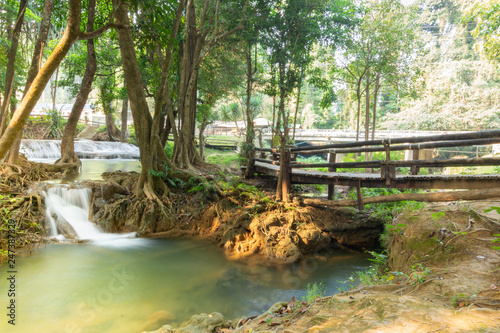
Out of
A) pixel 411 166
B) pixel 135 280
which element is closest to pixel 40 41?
pixel 135 280

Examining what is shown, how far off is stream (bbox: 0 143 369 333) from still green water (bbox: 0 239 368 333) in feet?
0.05

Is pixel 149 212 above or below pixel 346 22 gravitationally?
below

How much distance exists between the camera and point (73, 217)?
6969mm

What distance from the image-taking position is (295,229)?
22.1 ft

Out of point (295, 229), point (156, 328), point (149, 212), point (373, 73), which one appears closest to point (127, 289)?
point (156, 328)

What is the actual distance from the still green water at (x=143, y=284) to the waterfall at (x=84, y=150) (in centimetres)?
963

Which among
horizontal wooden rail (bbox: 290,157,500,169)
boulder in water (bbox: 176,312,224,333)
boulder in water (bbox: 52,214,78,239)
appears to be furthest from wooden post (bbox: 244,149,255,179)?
boulder in water (bbox: 176,312,224,333)

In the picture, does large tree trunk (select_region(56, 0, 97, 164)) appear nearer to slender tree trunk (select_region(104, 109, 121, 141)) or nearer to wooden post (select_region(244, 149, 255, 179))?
wooden post (select_region(244, 149, 255, 179))

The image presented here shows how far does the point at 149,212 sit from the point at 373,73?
13257 millimetres

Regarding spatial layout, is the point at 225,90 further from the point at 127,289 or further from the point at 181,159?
the point at 127,289

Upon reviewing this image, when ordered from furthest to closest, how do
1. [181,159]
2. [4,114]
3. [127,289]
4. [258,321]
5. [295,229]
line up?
[181,159], [4,114], [295,229], [127,289], [258,321]

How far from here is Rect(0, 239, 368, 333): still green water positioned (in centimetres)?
405

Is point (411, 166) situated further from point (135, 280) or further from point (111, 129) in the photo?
point (111, 129)

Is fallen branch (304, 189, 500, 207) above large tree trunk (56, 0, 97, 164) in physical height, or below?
Answer: below
